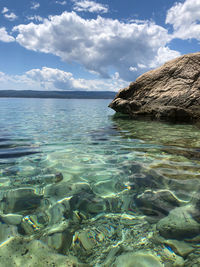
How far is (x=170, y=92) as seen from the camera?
36.6 feet

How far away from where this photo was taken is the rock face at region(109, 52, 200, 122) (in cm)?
1048

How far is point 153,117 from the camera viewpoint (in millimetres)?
11906

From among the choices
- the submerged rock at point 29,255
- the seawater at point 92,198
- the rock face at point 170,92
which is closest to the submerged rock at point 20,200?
the seawater at point 92,198

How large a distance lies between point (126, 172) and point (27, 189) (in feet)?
5.98

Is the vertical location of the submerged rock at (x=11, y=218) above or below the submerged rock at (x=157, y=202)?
below

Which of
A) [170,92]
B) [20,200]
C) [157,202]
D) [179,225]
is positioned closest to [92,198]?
[157,202]

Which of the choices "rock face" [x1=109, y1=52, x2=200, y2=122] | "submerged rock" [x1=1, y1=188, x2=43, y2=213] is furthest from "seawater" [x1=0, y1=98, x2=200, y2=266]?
"rock face" [x1=109, y1=52, x2=200, y2=122]

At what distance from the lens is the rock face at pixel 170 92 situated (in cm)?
1048

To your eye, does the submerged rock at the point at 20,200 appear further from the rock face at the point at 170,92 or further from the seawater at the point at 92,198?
the rock face at the point at 170,92

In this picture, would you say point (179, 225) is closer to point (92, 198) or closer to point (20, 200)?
point (92, 198)

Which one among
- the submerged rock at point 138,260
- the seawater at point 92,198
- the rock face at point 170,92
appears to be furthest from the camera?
the rock face at point 170,92

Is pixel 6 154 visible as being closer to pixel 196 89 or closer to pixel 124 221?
pixel 124 221

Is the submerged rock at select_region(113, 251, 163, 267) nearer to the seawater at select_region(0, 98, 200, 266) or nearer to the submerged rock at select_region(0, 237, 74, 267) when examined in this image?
the seawater at select_region(0, 98, 200, 266)

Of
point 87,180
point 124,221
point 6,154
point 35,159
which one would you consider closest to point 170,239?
point 124,221
